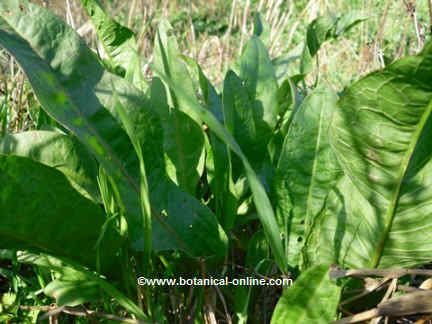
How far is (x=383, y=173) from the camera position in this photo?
59 centimetres

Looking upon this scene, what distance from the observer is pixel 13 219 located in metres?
0.61

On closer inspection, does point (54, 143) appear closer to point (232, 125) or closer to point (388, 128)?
point (232, 125)

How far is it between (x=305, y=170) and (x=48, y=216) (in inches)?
14.5

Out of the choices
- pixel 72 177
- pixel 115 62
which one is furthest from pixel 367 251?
pixel 115 62

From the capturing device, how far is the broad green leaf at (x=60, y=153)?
0.73m

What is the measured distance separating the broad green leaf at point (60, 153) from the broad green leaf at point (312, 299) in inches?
13.5

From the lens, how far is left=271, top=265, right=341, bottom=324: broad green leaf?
58 cm

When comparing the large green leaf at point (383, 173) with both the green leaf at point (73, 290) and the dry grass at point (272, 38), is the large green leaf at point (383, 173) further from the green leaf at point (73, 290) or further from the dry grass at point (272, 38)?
the dry grass at point (272, 38)

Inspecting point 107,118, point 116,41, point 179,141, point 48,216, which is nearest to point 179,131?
point 179,141

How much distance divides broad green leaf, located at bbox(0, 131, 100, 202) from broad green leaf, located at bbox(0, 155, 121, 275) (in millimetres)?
93

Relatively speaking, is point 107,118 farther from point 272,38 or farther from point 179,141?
point 272,38

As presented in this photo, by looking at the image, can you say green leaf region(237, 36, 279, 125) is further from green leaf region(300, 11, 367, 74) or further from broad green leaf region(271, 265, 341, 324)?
broad green leaf region(271, 265, 341, 324)

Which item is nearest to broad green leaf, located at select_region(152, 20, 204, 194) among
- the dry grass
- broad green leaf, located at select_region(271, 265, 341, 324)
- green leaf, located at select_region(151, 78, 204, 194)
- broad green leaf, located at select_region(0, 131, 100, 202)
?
green leaf, located at select_region(151, 78, 204, 194)

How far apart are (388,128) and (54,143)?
48cm
